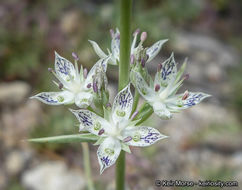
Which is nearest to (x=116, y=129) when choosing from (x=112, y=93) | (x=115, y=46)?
(x=115, y=46)

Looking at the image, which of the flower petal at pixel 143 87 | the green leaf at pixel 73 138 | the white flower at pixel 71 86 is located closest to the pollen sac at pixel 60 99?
the white flower at pixel 71 86

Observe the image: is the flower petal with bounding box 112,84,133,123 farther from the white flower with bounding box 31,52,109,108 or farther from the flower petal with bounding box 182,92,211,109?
the flower petal with bounding box 182,92,211,109

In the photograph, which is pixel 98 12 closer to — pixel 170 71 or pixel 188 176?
pixel 188 176

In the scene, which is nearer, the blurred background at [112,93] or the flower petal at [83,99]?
the flower petal at [83,99]

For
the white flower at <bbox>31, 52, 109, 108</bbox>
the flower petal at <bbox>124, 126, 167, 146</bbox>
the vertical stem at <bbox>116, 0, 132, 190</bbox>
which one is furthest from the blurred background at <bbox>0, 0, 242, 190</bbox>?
the white flower at <bbox>31, 52, 109, 108</bbox>

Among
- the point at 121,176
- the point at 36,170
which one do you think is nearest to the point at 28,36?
the point at 36,170

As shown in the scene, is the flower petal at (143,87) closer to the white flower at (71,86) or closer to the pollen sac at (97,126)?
the white flower at (71,86)
